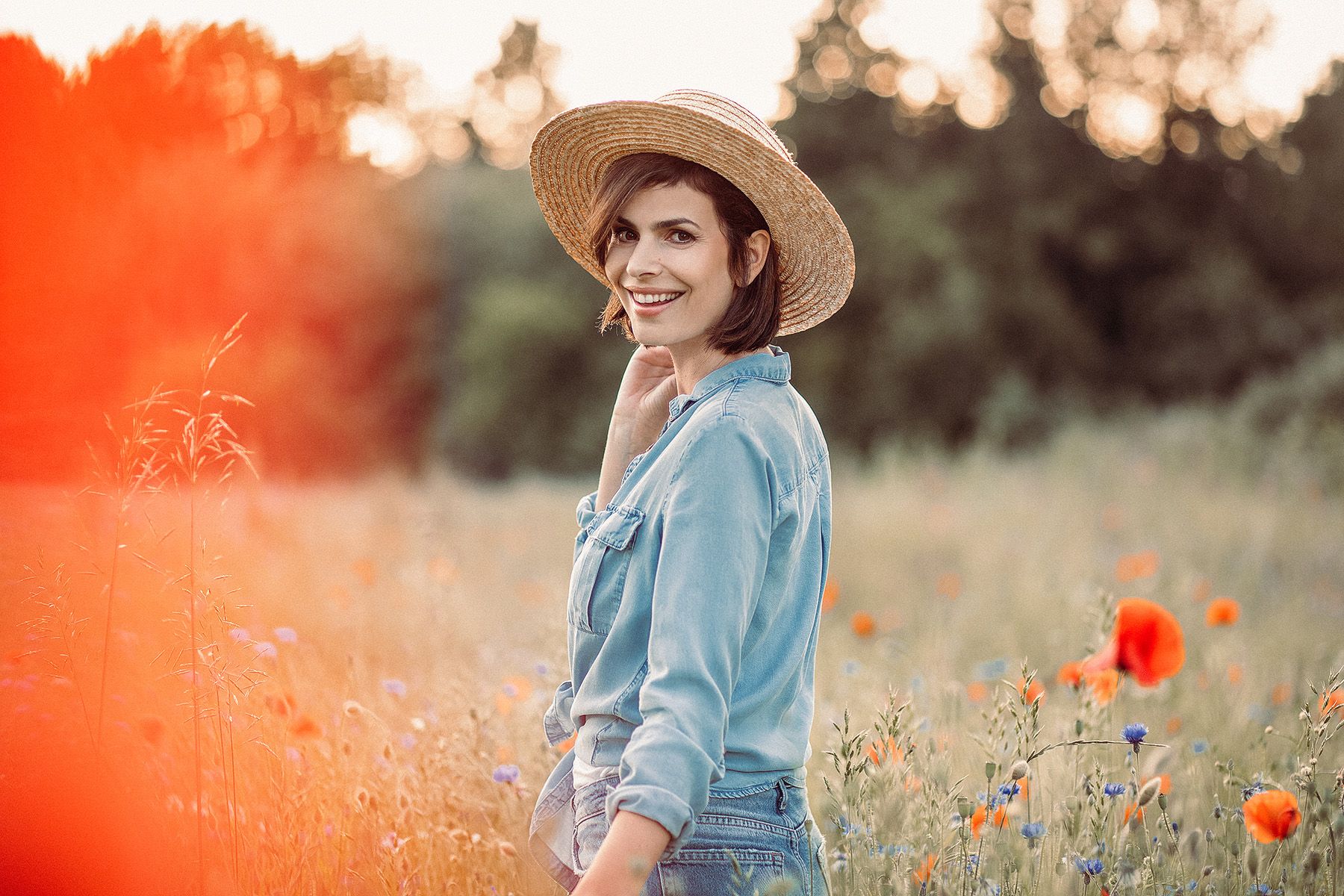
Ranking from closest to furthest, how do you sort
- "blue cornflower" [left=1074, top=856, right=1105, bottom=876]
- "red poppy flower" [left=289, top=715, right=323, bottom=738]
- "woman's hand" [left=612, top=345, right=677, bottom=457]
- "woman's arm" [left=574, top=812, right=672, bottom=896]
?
1. "woman's arm" [left=574, top=812, right=672, bottom=896]
2. "blue cornflower" [left=1074, top=856, right=1105, bottom=876]
3. "woman's hand" [left=612, top=345, right=677, bottom=457]
4. "red poppy flower" [left=289, top=715, right=323, bottom=738]

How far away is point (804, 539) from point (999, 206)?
2061cm

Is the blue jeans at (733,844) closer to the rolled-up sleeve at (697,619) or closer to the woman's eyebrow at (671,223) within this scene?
the rolled-up sleeve at (697,619)

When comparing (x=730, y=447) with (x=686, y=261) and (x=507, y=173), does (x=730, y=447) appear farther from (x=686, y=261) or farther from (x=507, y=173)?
(x=507, y=173)

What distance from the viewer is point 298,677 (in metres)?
3.09

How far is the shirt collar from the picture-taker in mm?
1760

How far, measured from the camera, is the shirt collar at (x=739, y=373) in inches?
69.3

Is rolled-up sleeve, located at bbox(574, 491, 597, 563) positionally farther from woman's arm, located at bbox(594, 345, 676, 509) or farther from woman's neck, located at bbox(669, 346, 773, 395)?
woman's neck, located at bbox(669, 346, 773, 395)

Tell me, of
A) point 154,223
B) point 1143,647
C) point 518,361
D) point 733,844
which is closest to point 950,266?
point 518,361

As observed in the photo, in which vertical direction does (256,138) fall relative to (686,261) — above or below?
above

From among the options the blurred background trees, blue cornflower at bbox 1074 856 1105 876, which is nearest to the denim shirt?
blue cornflower at bbox 1074 856 1105 876

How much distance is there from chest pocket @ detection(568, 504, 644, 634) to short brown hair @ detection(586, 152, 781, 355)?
37cm

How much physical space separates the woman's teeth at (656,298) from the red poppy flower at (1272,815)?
1.34 metres

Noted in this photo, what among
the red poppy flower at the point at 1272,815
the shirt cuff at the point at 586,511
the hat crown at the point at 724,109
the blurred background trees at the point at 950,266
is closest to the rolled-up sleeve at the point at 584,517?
the shirt cuff at the point at 586,511

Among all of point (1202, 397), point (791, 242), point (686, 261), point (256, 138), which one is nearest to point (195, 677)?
point (686, 261)
